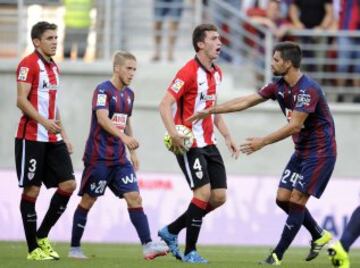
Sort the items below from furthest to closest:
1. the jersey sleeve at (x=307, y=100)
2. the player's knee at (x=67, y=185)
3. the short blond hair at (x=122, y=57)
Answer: the short blond hair at (x=122, y=57) → the player's knee at (x=67, y=185) → the jersey sleeve at (x=307, y=100)

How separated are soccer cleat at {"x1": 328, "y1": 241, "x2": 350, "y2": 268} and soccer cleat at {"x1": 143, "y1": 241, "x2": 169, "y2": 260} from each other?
2402 mm

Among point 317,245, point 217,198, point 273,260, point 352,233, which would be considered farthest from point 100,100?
point 352,233

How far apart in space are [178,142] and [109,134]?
3.22ft

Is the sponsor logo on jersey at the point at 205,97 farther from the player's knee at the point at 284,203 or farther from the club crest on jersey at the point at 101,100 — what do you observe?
the player's knee at the point at 284,203

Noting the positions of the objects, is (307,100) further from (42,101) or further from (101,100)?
(42,101)

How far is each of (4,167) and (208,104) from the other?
8018 millimetres

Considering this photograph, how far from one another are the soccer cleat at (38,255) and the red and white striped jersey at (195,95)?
1960mm

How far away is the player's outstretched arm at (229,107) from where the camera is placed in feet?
40.1

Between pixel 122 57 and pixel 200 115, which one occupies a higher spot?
pixel 122 57

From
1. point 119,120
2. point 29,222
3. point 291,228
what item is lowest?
point 29,222

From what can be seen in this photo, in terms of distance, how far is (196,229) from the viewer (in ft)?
40.7

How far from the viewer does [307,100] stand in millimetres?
11797

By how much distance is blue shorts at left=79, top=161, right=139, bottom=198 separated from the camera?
12812 mm

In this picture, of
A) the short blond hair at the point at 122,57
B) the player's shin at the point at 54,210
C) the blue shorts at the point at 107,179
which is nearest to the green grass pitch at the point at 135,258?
the player's shin at the point at 54,210
